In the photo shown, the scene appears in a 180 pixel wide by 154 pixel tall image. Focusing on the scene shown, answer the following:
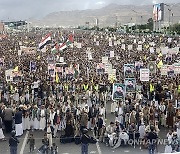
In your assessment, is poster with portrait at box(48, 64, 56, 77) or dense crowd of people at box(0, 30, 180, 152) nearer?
dense crowd of people at box(0, 30, 180, 152)

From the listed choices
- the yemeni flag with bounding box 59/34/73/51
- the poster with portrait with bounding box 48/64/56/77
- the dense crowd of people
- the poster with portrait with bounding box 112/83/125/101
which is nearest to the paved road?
the dense crowd of people

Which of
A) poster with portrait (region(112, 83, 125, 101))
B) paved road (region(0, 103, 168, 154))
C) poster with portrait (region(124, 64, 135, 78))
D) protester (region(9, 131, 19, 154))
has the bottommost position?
paved road (region(0, 103, 168, 154))

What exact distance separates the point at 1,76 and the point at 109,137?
12.8 metres

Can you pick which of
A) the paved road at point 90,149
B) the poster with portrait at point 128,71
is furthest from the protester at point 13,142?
the poster with portrait at point 128,71

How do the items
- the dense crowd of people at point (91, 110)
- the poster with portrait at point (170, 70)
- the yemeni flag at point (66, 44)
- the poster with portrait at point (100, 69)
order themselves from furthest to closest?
the yemeni flag at point (66, 44) < the poster with portrait at point (100, 69) < the poster with portrait at point (170, 70) < the dense crowd of people at point (91, 110)

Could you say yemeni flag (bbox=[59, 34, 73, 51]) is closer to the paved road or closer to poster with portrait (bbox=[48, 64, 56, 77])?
poster with portrait (bbox=[48, 64, 56, 77])

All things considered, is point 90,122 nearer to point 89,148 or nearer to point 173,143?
point 89,148

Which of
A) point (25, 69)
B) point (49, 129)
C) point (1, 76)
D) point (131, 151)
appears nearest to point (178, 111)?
point (131, 151)

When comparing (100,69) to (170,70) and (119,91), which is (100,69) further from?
(119,91)

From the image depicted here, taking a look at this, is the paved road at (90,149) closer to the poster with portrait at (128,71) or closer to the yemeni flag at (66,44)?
the poster with portrait at (128,71)

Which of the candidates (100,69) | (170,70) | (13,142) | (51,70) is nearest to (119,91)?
(13,142)

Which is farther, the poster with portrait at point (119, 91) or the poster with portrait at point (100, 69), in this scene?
the poster with portrait at point (100, 69)

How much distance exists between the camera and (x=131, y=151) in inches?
550

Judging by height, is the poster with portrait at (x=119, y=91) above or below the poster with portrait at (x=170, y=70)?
below
